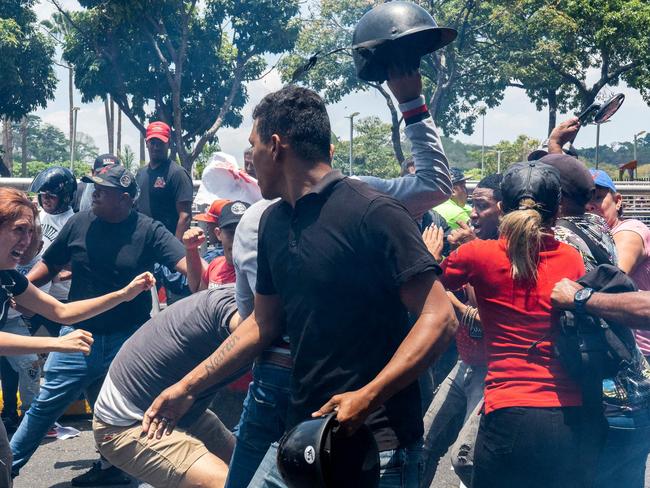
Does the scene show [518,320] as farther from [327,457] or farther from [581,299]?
[327,457]

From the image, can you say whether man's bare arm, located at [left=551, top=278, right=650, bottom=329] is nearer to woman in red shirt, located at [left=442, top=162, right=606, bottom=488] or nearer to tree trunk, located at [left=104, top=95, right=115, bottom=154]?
woman in red shirt, located at [left=442, top=162, right=606, bottom=488]

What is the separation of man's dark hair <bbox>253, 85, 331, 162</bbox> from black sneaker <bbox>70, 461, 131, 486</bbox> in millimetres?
3359

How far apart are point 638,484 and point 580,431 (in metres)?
0.48

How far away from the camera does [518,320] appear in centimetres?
308

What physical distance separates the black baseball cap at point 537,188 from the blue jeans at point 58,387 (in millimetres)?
2709

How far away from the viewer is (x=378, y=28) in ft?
9.63

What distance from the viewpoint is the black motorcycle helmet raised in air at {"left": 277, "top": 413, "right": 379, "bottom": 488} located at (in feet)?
7.20

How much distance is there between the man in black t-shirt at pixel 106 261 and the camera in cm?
498

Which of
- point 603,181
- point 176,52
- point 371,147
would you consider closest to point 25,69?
point 176,52

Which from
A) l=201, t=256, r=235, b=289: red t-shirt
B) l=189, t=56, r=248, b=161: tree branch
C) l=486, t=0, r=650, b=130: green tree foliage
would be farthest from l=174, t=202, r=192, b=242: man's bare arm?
l=189, t=56, r=248, b=161: tree branch

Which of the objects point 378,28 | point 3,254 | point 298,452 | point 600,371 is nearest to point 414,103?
point 378,28

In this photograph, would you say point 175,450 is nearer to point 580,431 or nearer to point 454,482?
point 580,431

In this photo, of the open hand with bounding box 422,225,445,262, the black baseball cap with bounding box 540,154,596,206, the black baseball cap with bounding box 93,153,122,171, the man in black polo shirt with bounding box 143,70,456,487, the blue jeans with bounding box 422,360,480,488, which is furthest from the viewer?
the black baseball cap with bounding box 93,153,122,171

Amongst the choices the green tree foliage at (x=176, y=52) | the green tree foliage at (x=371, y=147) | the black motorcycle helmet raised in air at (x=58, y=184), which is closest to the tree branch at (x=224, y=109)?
the green tree foliage at (x=176, y=52)
